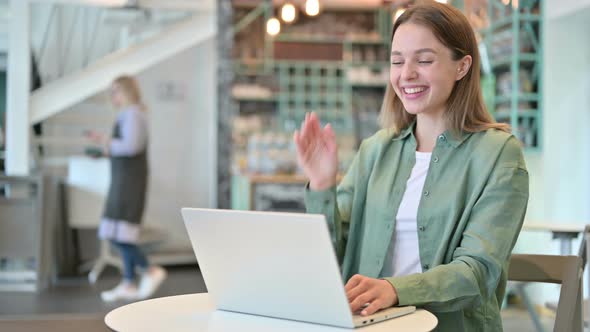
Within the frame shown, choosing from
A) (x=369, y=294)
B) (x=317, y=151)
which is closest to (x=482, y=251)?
(x=369, y=294)

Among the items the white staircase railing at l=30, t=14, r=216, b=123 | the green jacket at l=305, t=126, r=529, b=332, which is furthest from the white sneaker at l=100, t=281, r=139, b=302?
the green jacket at l=305, t=126, r=529, b=332

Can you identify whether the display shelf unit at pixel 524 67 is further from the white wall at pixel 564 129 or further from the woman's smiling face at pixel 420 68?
the woman's smiling face at pixel 420 68

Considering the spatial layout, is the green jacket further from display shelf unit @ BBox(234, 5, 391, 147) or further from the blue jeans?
display shelf unit @ BBox(234, 5, 391, 147)

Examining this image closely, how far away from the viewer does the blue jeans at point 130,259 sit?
6.18 meters

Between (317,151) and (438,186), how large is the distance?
278 millimetres

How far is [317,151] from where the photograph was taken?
1.70 m

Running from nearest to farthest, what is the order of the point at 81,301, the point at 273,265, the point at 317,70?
the point at 273,265, the point at 81,301, the point at 317,70

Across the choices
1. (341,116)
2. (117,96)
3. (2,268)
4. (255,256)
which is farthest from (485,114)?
(341,116)

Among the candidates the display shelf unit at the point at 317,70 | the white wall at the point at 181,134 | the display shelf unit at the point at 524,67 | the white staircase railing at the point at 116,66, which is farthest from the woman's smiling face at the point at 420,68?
the display shelf unit at the point at 317,70

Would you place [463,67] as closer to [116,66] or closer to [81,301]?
[81,301]

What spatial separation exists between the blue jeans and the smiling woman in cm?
452

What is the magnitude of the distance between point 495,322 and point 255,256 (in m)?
0.65

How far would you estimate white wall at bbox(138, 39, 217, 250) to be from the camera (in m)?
8.56

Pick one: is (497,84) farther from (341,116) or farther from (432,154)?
(432,154)
